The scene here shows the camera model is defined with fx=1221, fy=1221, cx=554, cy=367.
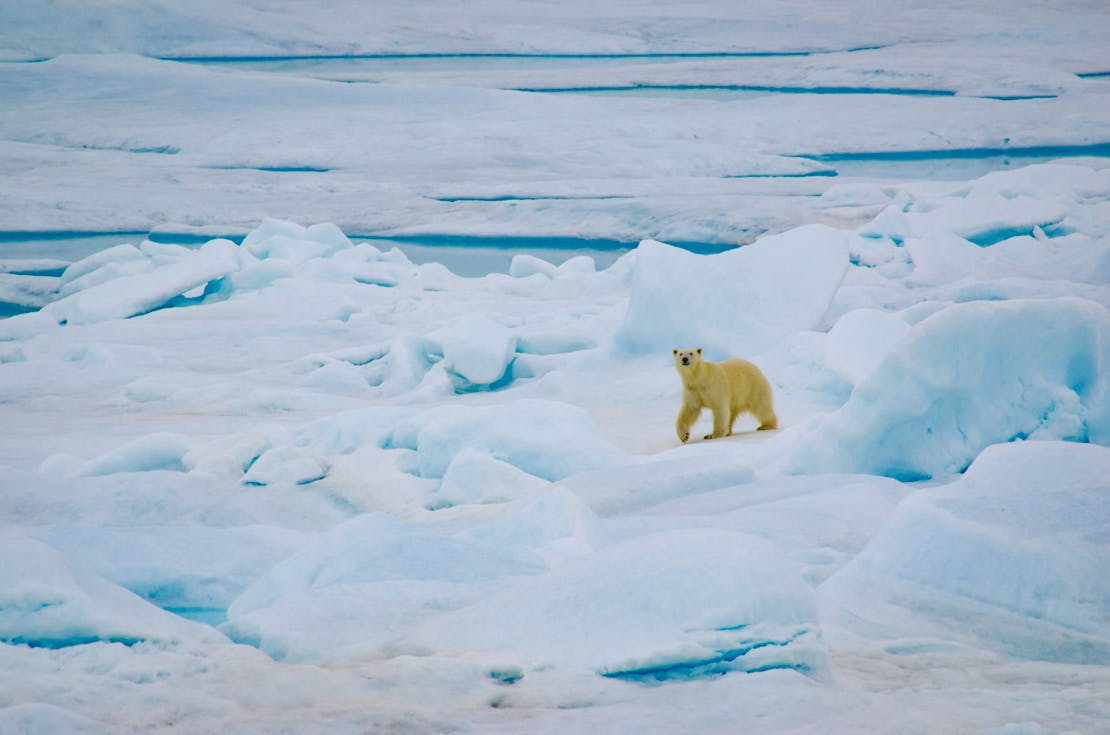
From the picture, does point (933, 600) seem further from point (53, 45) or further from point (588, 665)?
point (53, 45)

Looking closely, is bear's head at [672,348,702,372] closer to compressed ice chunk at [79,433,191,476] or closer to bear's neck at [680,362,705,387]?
bear's neck at [680,362,705,387]

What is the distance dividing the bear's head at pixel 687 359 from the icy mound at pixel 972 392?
29.0 inches

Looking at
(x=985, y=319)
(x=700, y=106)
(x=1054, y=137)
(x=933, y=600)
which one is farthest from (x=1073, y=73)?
(x=933, y=600)

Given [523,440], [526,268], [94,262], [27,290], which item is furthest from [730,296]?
[27,290]

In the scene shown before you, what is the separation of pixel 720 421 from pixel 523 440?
72 centimetres

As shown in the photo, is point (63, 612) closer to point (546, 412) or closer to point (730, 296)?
point (546, 412)

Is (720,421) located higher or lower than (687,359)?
lower

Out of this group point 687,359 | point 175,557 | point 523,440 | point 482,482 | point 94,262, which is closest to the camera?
point 175,557

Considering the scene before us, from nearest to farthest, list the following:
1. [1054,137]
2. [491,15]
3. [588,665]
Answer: [588,665], [1054,137], [491,15]

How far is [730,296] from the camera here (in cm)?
537

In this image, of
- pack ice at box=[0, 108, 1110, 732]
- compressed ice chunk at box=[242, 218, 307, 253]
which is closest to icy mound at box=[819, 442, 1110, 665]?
pack ice at box=[0, 108, 1110, 732]

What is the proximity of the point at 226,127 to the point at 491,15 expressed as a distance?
7892 millimetres

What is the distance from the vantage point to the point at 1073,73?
48.9 ft

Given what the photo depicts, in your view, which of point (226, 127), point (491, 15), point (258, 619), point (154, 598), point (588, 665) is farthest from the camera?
point (491, 15)
